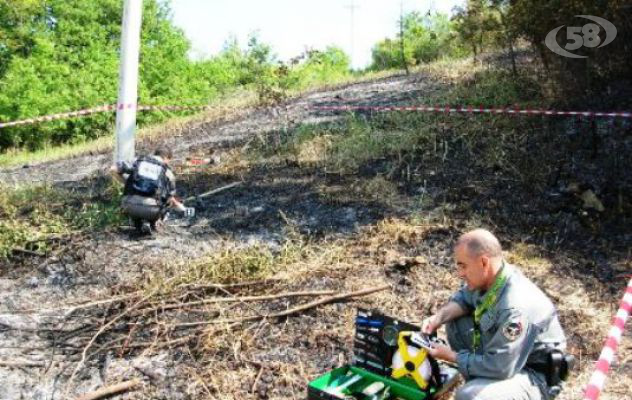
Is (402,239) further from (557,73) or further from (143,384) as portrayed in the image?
(557,73)

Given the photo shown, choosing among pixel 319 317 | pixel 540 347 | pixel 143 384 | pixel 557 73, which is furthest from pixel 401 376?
pixel 557 73

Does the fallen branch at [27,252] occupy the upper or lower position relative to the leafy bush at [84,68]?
lower

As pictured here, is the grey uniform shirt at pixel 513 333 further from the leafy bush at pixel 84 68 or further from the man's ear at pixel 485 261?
the leafy bush at pixel 84 68

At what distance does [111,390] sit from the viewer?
157 inches

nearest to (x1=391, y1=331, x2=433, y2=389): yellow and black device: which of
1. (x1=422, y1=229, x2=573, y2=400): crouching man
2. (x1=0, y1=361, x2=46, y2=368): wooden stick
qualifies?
(x1=422, y1=229, x2=573, y2=400): crouching man

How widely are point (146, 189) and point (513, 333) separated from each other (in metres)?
4.45

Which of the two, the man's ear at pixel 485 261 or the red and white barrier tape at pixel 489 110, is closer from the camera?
the man's ear at pixel 485 261

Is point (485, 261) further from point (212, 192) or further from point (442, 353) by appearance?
point (212, 192)

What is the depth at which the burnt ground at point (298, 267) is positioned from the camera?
14.1 ft

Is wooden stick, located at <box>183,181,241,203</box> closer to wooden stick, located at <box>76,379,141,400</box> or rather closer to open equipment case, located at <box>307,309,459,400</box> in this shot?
wooden stick, located at <box>76,379,141,400</box>

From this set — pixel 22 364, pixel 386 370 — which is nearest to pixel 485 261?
pixel 386 370

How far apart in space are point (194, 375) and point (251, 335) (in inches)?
23.5

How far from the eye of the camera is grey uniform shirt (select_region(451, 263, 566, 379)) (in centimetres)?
302

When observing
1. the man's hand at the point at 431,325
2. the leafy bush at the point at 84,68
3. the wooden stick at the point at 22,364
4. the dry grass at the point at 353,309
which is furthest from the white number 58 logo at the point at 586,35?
the leafy bush at the point at 84,68
